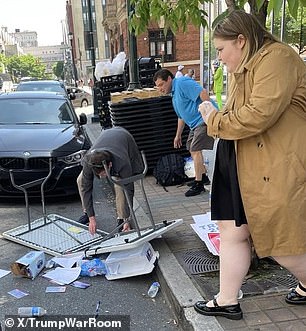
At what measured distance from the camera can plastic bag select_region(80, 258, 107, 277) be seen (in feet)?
13.3

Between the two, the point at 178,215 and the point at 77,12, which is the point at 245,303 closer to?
the point at 178,215

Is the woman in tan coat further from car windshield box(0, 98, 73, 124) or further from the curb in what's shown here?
car windshield box(0, 98, 73, 124)

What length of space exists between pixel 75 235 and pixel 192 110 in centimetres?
232

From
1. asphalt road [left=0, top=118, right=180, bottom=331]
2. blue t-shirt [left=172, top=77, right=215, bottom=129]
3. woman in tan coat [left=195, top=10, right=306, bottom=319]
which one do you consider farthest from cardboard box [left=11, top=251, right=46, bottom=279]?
blue t-shirt [left=172, top=77, right=215, bottom=129]

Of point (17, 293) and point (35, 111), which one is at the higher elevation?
point (35, 111)

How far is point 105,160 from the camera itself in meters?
4.32

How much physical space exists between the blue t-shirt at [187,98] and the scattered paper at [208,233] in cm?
190

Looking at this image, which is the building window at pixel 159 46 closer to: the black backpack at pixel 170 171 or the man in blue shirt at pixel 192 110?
the black backpack at pixel 170 171

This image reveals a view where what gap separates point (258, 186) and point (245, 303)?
989mm

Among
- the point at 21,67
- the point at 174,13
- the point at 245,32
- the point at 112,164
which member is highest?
the point at 174,13

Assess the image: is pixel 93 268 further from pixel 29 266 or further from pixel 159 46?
pixel 159 46

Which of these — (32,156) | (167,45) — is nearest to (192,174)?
(32,156)

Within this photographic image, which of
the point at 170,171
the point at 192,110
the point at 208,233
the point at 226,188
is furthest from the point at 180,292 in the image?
the point at 170,171

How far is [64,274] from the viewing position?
4.05 m
